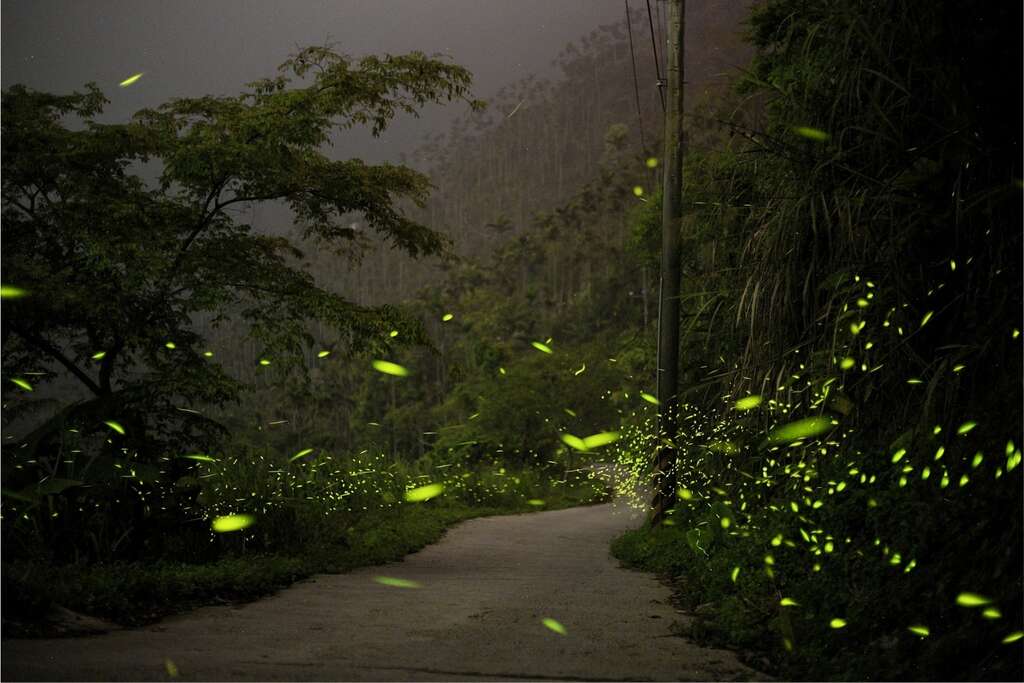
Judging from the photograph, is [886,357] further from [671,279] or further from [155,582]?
[671,279]

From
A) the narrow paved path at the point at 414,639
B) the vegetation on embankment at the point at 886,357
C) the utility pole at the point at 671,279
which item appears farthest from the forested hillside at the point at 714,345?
the narrow paved path at the point at 414,639

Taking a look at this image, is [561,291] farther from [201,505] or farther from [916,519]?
[916,519]

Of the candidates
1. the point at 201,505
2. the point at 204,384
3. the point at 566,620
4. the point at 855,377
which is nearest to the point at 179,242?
the point at 204,384

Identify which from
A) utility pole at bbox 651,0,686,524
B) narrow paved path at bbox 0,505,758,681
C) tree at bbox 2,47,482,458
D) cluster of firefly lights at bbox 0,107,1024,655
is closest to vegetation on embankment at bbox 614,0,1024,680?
cluster of firefly lights at bbox 0,107,1024,655

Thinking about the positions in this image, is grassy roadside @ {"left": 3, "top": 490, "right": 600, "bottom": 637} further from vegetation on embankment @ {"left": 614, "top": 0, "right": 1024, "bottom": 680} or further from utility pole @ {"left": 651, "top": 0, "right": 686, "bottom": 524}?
vegetation on embankment @ {"left": 614, "top": 0, "right": 1024, "bottom": 680}

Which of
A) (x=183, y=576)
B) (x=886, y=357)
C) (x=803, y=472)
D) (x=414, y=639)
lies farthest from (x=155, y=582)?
(x=886, y=357)

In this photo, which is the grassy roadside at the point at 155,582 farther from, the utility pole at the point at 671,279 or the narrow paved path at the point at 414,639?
the utility pole at the point at 671,279
